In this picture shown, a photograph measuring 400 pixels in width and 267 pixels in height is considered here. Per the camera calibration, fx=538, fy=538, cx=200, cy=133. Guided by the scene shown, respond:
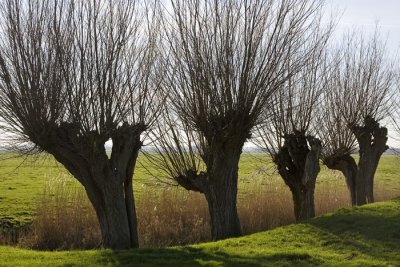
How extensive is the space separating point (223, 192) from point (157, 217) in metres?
5.76

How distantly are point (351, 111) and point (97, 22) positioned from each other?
35.6ft

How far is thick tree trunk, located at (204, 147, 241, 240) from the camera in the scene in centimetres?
1371

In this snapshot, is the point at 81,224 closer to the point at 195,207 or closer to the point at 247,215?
the point at 195,207

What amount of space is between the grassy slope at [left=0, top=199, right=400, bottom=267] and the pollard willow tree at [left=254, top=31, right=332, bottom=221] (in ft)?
8.18

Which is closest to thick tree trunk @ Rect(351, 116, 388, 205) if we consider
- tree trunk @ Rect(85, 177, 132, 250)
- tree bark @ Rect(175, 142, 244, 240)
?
tree bark @ Rect(175, 142, 244, 240)

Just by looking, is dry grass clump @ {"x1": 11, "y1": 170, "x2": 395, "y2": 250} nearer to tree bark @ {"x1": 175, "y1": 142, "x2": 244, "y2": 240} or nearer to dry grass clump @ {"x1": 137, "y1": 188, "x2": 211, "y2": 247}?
dry grass clump @ {"x1": 137, "y1": 188, "x2": 211, "y2": 247}

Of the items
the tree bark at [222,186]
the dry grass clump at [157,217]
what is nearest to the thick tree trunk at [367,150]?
the dry grass clump at [157,217]

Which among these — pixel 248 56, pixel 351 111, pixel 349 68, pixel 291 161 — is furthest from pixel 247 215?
pixel 248 56

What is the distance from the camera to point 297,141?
16250 mm

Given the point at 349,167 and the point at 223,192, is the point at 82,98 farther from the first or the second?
the point at 349,167

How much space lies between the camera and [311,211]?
15938 millimetres

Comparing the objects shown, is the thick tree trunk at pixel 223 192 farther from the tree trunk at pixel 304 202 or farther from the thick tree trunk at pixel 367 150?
the thick tree trunk at pixel 367 150

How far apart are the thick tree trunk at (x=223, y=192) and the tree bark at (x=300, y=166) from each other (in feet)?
8.95

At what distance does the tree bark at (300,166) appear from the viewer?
1548cm
